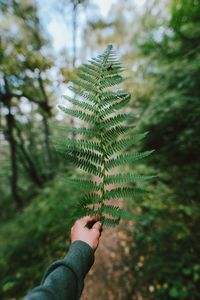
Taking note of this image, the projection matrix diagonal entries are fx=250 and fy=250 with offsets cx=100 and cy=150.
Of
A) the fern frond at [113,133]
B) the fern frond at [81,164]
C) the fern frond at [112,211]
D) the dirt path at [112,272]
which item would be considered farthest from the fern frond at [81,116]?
the dirt path at [112,272]

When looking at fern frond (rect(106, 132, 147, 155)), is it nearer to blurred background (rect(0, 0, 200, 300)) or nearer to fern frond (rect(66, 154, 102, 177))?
fern frond (rect(66, 154, 102, 177))

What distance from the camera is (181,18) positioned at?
4.23m

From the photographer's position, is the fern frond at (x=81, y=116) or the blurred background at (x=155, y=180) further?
the blurred background at (x=155, y=180)

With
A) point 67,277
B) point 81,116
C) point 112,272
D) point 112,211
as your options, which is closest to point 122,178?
point 112,211

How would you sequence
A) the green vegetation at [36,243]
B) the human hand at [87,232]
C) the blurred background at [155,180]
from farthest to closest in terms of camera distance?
the green vegetation at [36,243] < the blurred background at [155,180] < the human hand at [87,232]

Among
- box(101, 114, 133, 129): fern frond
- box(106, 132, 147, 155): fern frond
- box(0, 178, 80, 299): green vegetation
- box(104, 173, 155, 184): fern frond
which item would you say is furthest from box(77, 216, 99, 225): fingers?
box(0, 178, 80, 299): green vegetation

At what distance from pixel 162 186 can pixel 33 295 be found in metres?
4.93

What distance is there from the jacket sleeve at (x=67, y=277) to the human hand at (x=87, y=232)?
0.04 meters

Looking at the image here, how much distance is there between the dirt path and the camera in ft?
14.7

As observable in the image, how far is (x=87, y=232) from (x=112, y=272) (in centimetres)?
389

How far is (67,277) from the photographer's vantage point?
1203 millimetres

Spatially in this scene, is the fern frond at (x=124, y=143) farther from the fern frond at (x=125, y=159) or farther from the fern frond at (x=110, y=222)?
the fern frond at (x=110, y=222)

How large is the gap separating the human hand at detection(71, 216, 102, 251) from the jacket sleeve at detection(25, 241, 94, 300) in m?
0.04

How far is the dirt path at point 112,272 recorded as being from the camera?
4.48 meters
